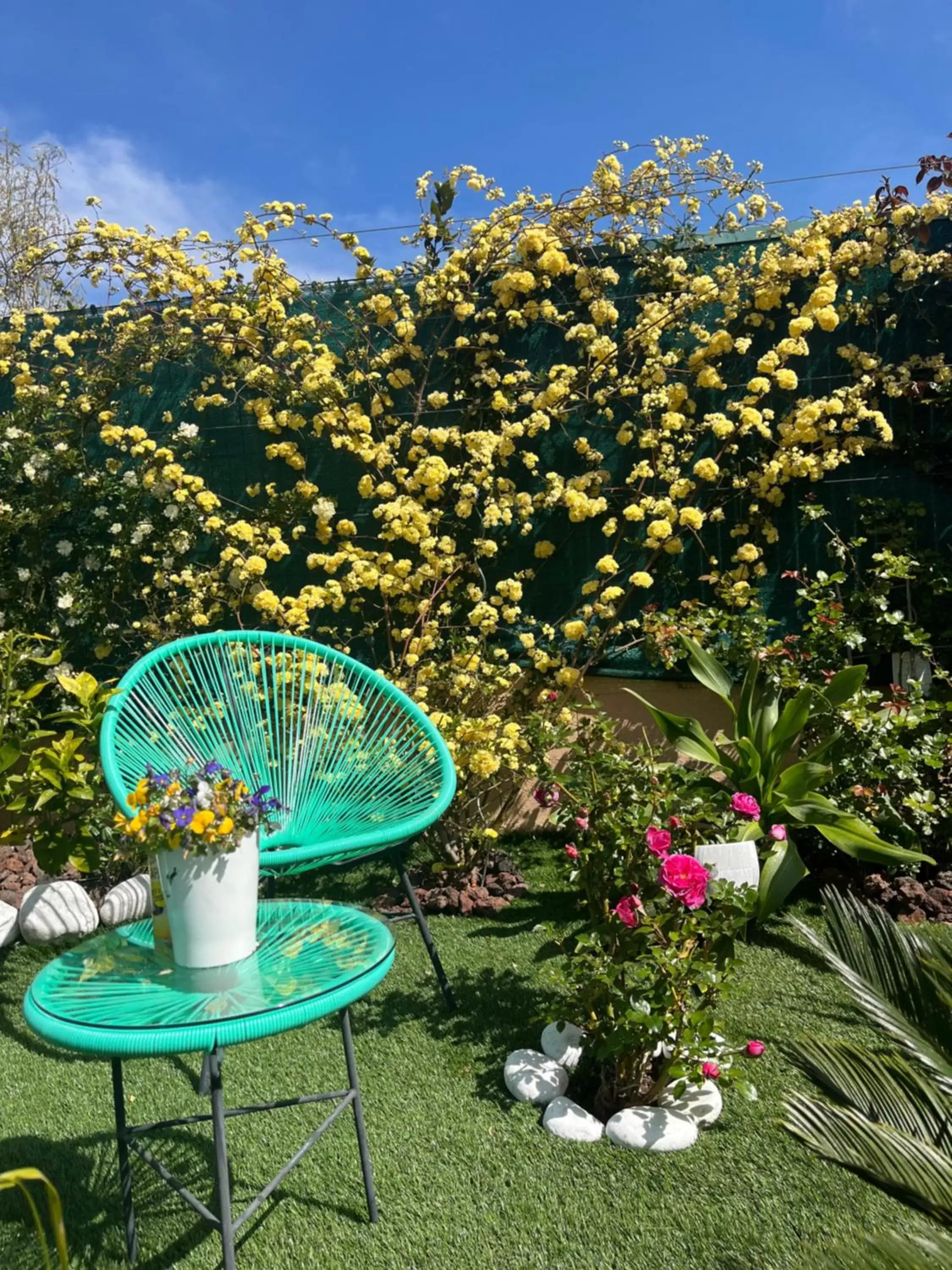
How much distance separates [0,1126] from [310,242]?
3238 mm

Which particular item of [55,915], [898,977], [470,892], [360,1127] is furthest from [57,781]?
[898,977]

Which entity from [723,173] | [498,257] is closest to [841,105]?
[723,173]

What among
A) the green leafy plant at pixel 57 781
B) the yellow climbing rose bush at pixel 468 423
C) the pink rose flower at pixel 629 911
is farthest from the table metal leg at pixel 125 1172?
the yellow climbing rose bush at pixel 468 423

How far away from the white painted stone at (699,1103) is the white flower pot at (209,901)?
3.01 feet

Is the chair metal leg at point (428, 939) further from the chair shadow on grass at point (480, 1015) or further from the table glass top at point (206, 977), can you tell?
the table glass top at point (206, 977)

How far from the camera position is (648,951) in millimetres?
2020

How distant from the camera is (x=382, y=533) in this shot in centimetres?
379

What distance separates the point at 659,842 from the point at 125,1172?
1092mm

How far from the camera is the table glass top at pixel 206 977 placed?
138 centimetres

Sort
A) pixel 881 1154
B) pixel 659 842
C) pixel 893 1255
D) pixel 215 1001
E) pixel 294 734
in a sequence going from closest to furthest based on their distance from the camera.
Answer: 1. pixel 893 1255
2. pixel 881 1154
3. pixel 215 1001
4. pixel 659 842
5. pixel 294 734

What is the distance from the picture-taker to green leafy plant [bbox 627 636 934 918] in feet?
9.20

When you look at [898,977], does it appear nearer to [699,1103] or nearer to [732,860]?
[699,1103]

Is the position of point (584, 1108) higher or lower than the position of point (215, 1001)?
lower

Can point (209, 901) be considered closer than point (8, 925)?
Yes
